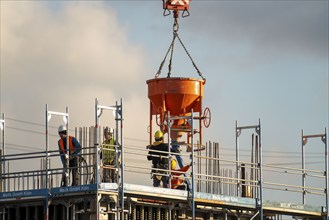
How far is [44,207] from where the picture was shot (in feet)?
181

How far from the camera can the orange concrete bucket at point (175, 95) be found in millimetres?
62500

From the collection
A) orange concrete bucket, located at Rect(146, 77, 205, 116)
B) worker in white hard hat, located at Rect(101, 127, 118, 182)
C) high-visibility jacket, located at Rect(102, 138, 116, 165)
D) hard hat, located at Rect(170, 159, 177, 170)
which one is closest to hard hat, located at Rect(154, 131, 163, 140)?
hard hat, located at Rect(170, 159, 177, 170)

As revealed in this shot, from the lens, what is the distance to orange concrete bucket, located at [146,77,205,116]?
62.5 metres

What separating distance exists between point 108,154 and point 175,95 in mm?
9202

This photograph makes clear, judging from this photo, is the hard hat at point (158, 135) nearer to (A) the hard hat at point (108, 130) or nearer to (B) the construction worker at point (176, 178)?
(B) the construction worker at point (176, 178)

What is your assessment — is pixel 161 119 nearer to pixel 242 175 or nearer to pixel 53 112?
pixel 242 175

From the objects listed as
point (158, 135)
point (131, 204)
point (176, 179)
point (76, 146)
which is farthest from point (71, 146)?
point (176, 179)

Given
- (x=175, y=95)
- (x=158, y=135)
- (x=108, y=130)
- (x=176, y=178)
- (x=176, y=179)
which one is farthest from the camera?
(x=175, y=95)

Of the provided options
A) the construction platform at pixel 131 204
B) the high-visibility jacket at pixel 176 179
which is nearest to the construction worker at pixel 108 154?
the construction platform at pixel 131 204

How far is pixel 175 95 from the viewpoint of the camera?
62625mm

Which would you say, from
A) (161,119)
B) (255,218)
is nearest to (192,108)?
(161,119)

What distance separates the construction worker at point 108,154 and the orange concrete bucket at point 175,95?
27.4 ft

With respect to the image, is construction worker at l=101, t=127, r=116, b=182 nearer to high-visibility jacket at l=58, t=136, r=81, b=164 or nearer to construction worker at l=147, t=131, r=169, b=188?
high-visibility jacket at l=58, t=136, r=81, b=164

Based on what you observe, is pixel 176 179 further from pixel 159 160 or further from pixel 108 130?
pixel 108 130
